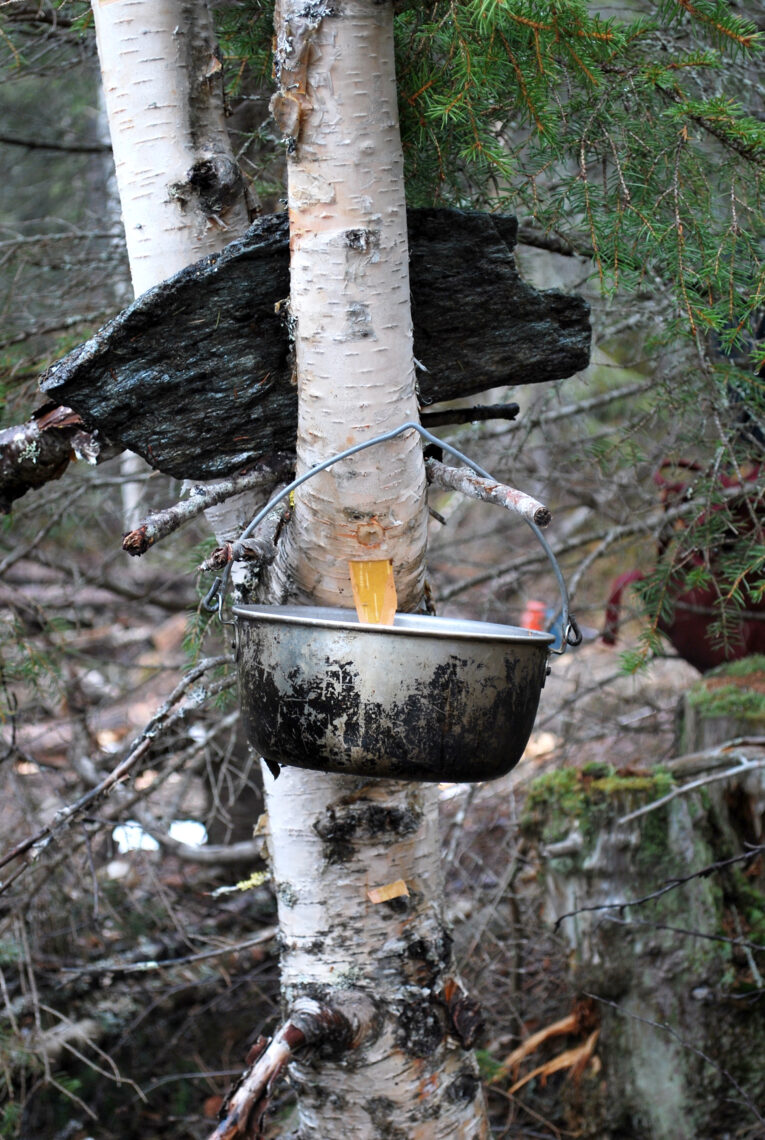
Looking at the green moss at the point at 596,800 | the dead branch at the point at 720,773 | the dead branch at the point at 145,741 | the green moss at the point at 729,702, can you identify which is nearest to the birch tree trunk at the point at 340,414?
the dead branch at the point at 145,741

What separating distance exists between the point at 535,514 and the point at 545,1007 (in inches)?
110

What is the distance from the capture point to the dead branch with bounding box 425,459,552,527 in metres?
1.30

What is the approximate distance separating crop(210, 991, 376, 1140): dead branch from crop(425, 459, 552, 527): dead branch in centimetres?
108

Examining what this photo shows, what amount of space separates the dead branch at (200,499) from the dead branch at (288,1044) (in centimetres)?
102

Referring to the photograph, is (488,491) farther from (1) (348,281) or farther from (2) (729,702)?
(2) (729,702)

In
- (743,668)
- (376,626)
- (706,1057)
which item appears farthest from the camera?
(743,668)

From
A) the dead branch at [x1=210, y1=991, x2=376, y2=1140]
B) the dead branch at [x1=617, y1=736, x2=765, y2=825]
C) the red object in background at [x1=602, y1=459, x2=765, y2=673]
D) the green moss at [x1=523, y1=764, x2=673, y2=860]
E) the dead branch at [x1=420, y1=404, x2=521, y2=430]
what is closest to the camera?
the dead branch at [x1=210, y1=991, x2=376, y2=1140]

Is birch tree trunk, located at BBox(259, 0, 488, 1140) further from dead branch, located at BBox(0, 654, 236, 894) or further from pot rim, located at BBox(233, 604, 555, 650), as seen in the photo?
dead branch, located at BBox(0, 654, 236, 894)

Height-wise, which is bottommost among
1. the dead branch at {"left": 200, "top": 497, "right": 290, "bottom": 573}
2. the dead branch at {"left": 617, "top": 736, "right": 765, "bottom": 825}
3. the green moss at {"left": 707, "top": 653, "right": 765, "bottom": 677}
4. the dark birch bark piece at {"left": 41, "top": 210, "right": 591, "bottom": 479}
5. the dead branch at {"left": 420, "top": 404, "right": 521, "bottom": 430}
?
the green moss at {"left": 707, "top": 653, "right": 765, "bottom": 677}

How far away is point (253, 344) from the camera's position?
1.65m

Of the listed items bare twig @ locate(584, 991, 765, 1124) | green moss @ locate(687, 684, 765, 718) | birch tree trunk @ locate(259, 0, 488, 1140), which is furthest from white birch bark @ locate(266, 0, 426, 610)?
green moss @ locate(687, 684, 765, 718)

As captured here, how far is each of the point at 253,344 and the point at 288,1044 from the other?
4.38 ft

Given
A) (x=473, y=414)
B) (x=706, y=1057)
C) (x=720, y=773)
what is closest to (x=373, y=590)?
(x=473, y=414)

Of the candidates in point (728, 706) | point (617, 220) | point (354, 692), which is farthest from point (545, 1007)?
point (617, 220)
